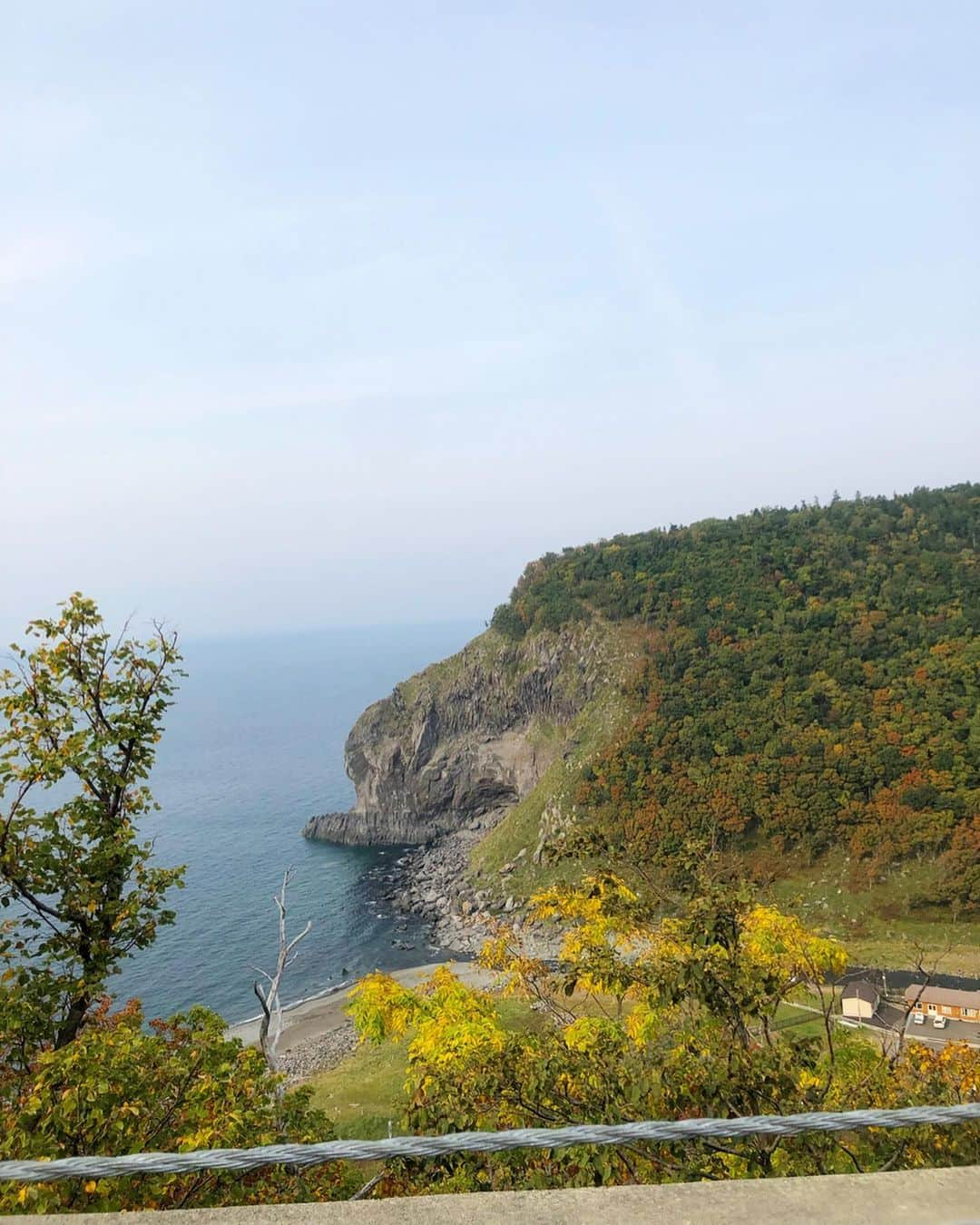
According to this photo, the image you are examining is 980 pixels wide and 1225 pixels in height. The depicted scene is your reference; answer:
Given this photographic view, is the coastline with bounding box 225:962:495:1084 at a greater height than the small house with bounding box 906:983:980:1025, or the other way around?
the small house with bounding box 906:983:980:1025

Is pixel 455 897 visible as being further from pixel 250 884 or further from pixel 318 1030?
pixel 318 1030

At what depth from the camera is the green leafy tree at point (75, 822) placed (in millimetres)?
7523

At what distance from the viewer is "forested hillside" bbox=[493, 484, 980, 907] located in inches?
1836

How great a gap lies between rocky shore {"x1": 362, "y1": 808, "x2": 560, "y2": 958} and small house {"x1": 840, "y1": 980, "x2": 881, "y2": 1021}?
19.7 meters

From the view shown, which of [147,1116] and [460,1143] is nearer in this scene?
[460,1143]

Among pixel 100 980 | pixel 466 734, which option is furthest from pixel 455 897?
pixel 100 980

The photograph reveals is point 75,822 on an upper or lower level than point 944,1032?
upper

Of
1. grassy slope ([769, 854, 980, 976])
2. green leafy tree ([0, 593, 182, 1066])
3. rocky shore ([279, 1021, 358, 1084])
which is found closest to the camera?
green leafy tree ([0, 593, 182, 1066])

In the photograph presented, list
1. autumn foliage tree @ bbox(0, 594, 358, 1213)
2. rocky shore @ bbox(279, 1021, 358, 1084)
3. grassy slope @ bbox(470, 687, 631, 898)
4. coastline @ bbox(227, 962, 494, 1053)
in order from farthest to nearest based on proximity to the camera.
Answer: grassy slope @ bbox(470, 687, 631, 898) → coastline @ bbox(227, 962, 494, 1053) → rocky shore @ bbox(279, 1021, 358, 1084) → autumn foliage tree @ bbox(0, 594, 358, 1213)

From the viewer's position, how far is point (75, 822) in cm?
819

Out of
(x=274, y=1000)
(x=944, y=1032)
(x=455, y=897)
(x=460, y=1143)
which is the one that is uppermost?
(x=460, y=1143)

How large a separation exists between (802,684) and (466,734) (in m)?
35.2

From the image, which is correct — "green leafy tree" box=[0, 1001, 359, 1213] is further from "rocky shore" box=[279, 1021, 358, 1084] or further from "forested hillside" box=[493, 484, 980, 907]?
"rocky shore" box=[279, 1021, 358, 1084]

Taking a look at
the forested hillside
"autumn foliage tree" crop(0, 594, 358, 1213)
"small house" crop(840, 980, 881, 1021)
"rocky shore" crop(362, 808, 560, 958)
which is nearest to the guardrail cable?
"autumn foliage tree" crop(0, 594, 358, 1213)
